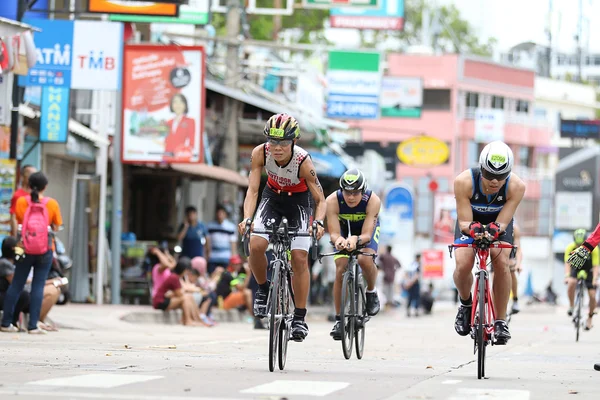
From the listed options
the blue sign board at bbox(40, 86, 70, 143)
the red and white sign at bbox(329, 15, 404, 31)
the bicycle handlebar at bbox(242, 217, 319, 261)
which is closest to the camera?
the bicycle handlebar at bbox(242, 217, 319, 261)

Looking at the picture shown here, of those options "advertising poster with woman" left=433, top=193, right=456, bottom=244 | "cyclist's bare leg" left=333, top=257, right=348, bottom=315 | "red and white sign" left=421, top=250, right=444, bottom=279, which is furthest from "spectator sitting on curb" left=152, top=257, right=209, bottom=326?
"advertising poster with woman" left=433, top=193, right=456, bottom=244

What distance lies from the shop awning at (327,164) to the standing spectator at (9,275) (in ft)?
57.7

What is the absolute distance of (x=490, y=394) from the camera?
9.66 meters

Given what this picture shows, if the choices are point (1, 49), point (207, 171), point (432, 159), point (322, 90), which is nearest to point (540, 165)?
point (432, 159)

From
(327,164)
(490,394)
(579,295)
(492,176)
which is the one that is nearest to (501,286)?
(492,176)

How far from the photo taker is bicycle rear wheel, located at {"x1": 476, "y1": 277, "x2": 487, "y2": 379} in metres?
11.3

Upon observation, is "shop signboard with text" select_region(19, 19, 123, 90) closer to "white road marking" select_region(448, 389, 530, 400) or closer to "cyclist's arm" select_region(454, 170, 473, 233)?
"cyclist's arm" select_region(454, 170, 473, 233)

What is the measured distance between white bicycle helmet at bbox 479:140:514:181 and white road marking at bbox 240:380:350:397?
7.92 ft

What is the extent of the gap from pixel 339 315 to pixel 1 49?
24.1 feet

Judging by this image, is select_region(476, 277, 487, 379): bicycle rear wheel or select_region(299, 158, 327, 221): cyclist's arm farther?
select_region(299, 158, 327, 221): cyclist's arm

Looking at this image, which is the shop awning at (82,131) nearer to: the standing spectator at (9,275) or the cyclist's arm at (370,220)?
the standing spectator at (9,275)

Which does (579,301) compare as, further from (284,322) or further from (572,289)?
(284,322)

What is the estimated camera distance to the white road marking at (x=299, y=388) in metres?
9.30

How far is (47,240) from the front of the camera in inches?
679
